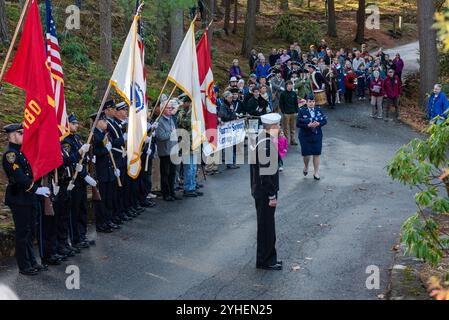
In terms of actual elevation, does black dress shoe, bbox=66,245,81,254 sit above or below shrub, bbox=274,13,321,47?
below

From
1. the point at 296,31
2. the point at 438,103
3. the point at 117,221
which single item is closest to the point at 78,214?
the point at 117,221

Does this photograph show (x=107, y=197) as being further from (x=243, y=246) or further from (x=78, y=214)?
(x=243, y=246)

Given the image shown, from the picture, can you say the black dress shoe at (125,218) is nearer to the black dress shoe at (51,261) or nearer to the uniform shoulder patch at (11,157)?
the black dress shoe at (51,261)

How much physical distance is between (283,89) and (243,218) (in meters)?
9.51

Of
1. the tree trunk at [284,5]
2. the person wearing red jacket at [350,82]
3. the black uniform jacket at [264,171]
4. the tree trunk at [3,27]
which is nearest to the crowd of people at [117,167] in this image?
the black uniform jacket at [264,171]

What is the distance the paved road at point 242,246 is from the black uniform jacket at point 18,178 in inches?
38.8

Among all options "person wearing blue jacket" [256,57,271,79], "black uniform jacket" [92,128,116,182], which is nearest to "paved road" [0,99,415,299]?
"black uniform jacket" [92,128,116,182]

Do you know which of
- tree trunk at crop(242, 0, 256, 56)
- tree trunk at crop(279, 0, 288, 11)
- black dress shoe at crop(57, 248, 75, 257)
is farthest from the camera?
tree trunk at crop(279, 0, 288, 11)

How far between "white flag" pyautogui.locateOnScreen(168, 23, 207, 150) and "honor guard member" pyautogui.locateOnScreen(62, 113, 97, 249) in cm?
256

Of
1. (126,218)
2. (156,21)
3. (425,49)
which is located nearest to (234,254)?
(126,218)

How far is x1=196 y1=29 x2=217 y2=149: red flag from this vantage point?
14.8 metres

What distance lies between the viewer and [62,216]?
11367mm

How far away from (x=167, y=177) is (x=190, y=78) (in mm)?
2303

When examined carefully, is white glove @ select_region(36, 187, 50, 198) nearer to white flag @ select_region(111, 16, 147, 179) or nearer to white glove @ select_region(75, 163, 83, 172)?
white glove @ select_region(75, 163, 83, 172)
